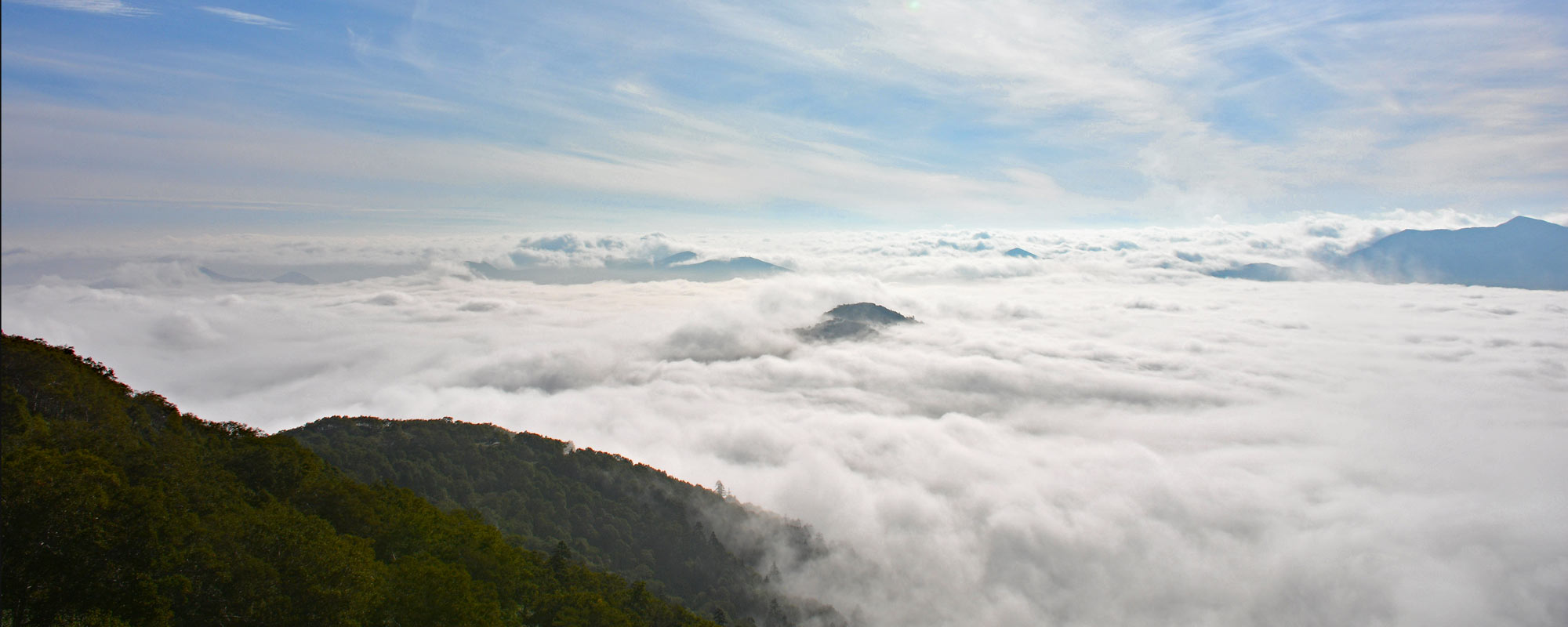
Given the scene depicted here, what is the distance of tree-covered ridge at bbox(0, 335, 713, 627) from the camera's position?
17.9 metres

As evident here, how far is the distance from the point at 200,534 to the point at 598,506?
77.1 m

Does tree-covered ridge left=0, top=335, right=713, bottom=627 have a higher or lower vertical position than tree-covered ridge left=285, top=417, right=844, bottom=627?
higher

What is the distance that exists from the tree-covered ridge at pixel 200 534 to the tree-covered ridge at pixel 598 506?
42.5m

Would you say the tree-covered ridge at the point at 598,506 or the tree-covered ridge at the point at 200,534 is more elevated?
the tree-covered ridge at the point at 200,534

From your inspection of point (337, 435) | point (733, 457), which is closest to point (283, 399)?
point (337, 435)

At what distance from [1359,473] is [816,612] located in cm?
13554

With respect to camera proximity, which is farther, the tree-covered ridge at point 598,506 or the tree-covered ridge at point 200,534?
the tree-covered ridge at point 598,506

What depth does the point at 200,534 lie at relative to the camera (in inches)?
848

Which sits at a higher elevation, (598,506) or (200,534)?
(200,534)

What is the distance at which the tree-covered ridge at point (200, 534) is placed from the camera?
17938 mm

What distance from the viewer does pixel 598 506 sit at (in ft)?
312

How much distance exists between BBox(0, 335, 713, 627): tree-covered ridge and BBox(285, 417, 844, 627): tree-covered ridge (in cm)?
4247

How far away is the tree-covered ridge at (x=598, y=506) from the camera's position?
82.7m

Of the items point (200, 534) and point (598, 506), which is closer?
point (200, 534)
